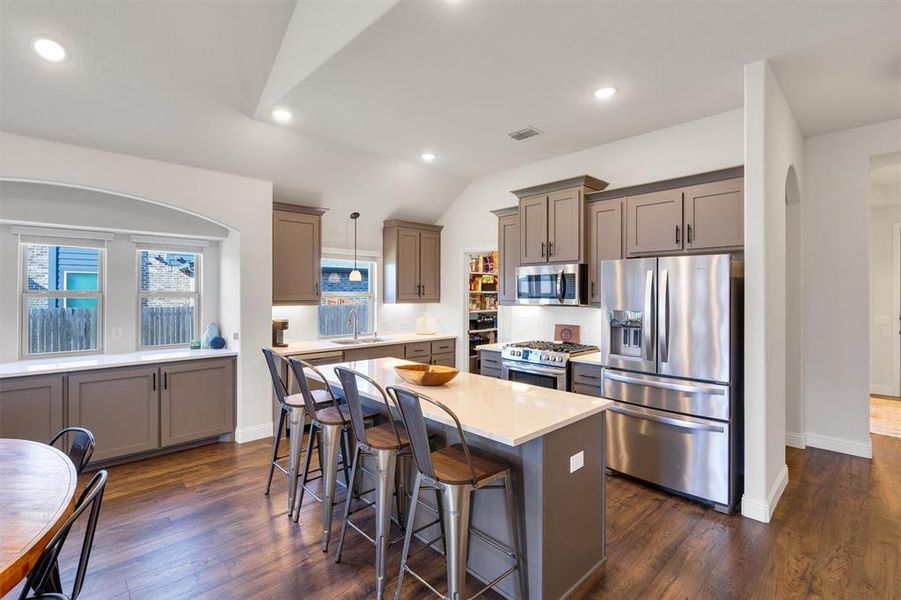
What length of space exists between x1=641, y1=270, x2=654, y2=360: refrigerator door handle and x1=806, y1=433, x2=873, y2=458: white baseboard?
2344 millimetres

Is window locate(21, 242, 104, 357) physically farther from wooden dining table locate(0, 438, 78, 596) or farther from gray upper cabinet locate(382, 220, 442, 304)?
gray upper cabinet locate(382, 220, 442, 304)

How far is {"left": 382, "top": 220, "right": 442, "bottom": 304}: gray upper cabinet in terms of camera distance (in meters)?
5.59

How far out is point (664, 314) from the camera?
309 centimetres

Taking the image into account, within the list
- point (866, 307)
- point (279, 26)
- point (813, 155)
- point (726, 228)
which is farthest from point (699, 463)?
point (279, 26)

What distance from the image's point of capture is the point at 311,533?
8.70 feet

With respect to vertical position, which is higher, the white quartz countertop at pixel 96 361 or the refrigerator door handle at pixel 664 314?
the refrigerator door handle at pixel 664 314

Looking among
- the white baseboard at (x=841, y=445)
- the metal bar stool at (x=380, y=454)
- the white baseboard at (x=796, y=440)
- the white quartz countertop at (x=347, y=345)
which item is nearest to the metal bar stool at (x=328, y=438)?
the metal bar stool at (x=380, y=454)

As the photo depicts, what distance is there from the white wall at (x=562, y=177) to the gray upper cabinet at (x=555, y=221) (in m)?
0.35

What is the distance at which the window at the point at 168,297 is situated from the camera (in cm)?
430

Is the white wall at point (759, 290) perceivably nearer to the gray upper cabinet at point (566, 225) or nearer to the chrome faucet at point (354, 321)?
the gray upper cabinet at point (566, 225)

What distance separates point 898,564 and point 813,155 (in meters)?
3.43

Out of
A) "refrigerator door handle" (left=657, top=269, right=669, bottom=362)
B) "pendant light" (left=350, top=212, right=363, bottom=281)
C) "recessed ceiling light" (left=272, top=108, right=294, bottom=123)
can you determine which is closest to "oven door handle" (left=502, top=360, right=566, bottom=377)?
"refrigerator door handle" (left=657, top=269, right=669, bottom=362)

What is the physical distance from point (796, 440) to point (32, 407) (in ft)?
21.3

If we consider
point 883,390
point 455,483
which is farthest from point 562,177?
point 883,390
